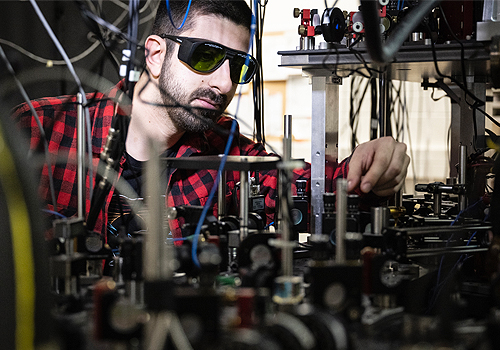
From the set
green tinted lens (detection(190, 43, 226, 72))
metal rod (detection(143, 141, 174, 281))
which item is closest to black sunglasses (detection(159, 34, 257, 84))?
green tinted lens (detection(190, 43, 226, 72))

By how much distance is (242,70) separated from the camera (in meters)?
1.69

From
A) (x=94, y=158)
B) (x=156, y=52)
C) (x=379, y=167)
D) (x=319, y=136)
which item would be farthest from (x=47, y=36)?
(x=379, y=167)

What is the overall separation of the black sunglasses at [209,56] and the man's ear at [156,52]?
25 centimetres

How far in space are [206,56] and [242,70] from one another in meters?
0.14

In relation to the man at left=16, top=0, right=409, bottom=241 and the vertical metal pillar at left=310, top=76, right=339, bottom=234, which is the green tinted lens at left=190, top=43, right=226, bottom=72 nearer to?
the man at left=16, top=0, right=409, bottom=241

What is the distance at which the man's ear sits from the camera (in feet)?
6.17

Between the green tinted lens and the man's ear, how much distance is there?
0.31 m

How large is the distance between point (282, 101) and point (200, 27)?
208cm

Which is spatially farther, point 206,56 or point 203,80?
point 203,80

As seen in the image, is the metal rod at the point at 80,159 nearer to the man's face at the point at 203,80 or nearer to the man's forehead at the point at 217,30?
the man's face at the point at 203,80

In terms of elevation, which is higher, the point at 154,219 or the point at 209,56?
the point at 209,56

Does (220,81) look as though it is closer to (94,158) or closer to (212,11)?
(212,11)

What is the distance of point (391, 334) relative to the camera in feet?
2.06

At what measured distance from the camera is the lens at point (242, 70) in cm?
165
